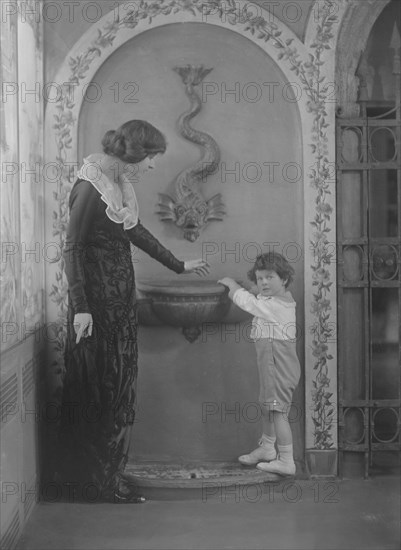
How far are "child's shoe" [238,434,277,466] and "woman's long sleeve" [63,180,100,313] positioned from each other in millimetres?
1236

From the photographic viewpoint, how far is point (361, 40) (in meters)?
5.13

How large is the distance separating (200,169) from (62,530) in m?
2.06

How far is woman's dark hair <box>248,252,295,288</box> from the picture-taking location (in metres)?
4.94

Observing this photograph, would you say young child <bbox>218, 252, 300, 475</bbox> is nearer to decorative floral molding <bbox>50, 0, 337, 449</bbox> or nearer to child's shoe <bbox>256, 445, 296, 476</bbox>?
child's shoe <bbox>256, 445, 296, 476</bbox>

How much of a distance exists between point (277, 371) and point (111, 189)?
4.43 feet

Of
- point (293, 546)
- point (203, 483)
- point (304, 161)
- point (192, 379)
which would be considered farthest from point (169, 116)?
point (293, 546)

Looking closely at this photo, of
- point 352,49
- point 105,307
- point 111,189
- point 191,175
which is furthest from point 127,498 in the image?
point 352,49

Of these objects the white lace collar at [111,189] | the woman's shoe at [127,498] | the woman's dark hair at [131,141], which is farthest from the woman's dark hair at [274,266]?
the woman's shoe at [127,498]

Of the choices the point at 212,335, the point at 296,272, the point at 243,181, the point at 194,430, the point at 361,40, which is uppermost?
the point at 361,40

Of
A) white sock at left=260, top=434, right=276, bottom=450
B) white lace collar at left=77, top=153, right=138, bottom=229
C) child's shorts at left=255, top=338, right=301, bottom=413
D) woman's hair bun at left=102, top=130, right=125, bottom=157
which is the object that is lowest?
white sock at left=260, top=434, right=276, bottom=450

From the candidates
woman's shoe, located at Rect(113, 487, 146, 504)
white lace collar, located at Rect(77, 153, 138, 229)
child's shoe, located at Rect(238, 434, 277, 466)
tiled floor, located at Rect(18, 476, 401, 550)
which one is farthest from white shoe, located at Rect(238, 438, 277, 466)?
white lace collar, located at Rect(77, 153, 138, 229)

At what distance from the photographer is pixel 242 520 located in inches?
183

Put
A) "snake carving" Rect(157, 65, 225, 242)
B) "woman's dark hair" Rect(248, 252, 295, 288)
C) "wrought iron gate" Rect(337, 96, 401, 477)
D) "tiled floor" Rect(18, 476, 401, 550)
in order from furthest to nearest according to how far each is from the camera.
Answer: "wrought iron gate" Rect(337, 96, 401, 477), "snake carving" Rect(157, 65, 225, 242), "woman's dark hair" Rect(248, 252, 295, 288), "tiled floor" Rect(18, 476, 401, 550)

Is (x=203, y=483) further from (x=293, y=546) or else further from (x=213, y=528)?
(x=293, y=546)
